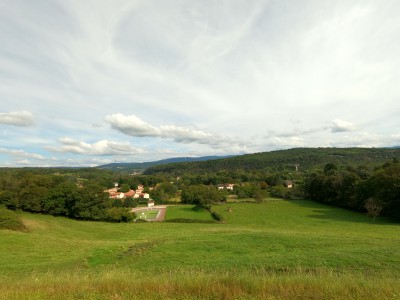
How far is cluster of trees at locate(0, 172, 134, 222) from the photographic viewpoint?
4656cm

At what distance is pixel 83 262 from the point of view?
1645cm

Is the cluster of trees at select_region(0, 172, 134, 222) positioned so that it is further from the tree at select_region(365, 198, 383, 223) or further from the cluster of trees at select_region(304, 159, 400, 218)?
the cluster of trees at select_region(304, 159, 400, 218)

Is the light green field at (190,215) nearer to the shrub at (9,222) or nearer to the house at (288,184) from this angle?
the shrub at (9,222)

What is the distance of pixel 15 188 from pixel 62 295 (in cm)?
5306

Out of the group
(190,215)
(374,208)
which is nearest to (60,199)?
(190,215)

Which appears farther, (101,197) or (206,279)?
(101,197)

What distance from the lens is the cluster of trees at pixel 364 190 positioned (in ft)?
153

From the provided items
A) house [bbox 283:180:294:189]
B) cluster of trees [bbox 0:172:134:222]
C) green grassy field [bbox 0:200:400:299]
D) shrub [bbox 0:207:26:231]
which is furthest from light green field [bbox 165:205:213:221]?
house [bbox 283:180:294:189]

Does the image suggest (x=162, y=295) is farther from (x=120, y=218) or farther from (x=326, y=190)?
(x=326, y=190)

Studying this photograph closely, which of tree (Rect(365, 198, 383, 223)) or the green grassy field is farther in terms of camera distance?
tree (Rect(365, 198, 383, 223))

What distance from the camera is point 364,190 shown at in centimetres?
5594

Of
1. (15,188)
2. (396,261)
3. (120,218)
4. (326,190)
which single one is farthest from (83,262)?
(326,190)

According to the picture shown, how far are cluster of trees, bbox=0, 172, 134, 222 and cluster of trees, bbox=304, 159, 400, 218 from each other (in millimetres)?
49374

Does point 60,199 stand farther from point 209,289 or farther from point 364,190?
point 364,190
